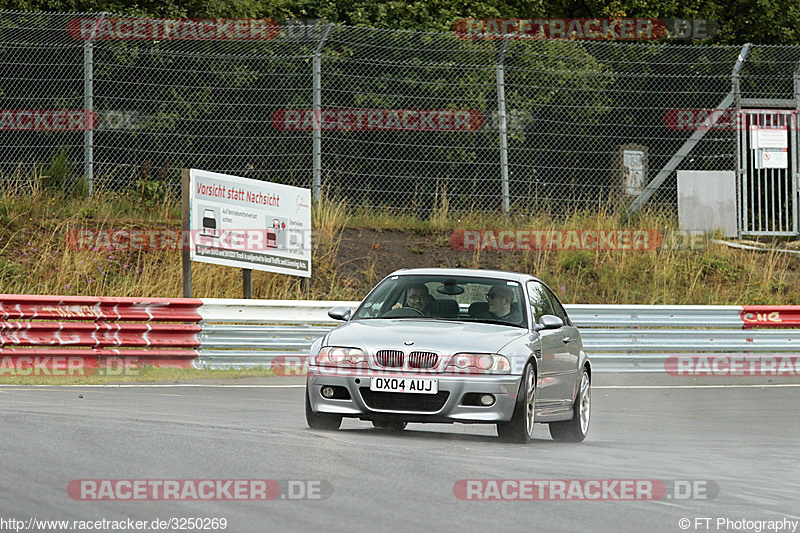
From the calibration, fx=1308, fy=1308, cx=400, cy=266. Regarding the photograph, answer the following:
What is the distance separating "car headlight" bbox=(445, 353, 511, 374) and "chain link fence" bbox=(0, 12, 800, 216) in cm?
1190

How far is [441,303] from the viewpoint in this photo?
1098 centimetres

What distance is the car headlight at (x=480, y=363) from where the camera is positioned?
9844mm

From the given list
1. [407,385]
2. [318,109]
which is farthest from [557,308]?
[318,109]

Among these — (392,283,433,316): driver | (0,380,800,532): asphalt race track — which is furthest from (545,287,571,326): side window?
(392,283,433,316): driver

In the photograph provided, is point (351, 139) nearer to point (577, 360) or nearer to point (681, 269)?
point (681, 269)

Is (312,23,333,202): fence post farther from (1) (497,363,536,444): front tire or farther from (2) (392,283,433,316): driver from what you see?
(1) (497,363,536,444): front tire

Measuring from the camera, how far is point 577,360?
37.9ft

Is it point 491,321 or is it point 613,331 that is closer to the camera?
point 491,321

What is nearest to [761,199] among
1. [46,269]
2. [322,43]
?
[322,43]

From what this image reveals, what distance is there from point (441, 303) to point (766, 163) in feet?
49.1

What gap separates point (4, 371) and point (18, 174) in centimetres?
661

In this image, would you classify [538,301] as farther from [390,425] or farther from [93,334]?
[93,334]

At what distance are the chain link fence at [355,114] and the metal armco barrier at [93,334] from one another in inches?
210

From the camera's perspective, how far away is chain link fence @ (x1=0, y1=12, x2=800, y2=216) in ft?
71.3
